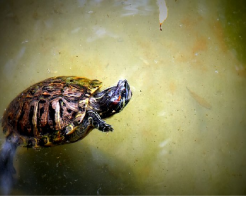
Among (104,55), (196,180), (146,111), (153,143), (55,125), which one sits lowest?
(196,180)

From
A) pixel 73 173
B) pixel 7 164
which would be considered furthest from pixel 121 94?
pixel 7 164

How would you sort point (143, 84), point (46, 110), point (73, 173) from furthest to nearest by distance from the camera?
1. point (143, 84)
2. point (73, 173)
3. point (46, 110)

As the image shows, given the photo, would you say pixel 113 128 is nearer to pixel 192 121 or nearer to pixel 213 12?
pixel 192 121

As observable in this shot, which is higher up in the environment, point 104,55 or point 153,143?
point 104,55

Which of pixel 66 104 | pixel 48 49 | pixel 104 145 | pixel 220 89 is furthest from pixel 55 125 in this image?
pixel 220 89

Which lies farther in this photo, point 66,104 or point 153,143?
point 153,143

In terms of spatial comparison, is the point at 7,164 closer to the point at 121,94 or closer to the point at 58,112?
the point at 58,112
